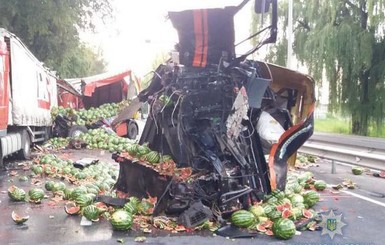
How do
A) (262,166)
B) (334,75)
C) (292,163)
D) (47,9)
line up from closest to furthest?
(262,166) < (292,163) < (47,9) < (334,75)

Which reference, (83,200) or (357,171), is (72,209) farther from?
(357,171)

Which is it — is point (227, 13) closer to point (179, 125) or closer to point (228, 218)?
point (179, 125)

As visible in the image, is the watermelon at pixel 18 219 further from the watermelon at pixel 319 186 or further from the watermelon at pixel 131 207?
the watermelon at pixel 319 186

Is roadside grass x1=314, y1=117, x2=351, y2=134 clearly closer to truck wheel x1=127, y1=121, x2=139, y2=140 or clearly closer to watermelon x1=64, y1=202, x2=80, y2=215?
truck wheel x1=127, y1=121, x2=139, y2=140

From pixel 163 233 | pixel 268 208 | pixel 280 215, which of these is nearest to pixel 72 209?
pixel 163 233

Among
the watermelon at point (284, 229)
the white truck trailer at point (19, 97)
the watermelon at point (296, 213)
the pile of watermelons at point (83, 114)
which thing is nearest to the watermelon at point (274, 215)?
the watermelon at point (296, 213)

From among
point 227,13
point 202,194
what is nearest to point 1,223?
point 202,194

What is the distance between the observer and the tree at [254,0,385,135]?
23.1 meters

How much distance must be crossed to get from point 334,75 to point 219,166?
1951 cm

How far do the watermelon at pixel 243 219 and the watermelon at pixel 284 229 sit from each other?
37cm

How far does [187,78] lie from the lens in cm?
729

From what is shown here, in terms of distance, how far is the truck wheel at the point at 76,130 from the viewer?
19.7 m

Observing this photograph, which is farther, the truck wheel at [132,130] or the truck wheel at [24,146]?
the truck wheel at [132,130]

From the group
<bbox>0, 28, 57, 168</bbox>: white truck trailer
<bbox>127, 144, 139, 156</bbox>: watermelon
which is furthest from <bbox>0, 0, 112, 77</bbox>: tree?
<bbox>127, 144, 139, 156</bbox>: watermelon
